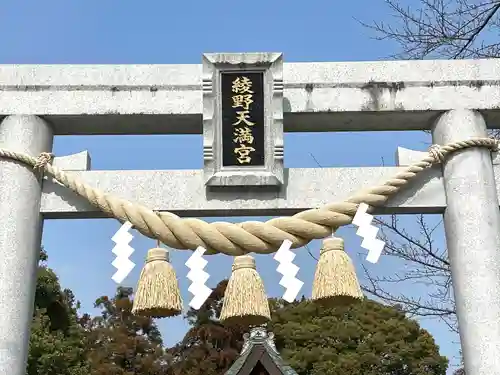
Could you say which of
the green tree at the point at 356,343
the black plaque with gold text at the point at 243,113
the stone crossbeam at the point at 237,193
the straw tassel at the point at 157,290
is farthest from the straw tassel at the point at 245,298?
the green tree at the point at 356,343

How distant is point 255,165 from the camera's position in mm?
3305

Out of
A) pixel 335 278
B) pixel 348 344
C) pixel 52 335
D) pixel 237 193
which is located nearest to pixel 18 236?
pixel 237 193

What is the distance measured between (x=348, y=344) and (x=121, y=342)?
796cm

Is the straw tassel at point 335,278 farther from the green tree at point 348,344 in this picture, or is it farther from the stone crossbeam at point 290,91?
the green tree at point 348,344

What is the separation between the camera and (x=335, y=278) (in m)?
2.89

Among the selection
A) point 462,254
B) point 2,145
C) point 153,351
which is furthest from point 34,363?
point 462,254

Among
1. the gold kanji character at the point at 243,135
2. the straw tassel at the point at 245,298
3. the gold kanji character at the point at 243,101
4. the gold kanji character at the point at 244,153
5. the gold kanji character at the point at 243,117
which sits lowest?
the straw tassel at the point at 245,298

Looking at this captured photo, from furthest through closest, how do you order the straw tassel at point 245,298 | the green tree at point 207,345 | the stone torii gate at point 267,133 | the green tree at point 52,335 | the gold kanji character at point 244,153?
the green tree at point 207,345, the green tree at point 52,335, the gold kanji character at point 244,153, the stone torii gate at point 267,133, the straw tassel at point 245,298

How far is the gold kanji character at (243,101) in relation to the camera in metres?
3.40

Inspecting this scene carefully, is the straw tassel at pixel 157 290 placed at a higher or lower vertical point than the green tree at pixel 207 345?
lower

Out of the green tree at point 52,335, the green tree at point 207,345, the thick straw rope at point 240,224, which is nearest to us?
the thick straw rope at point 240,224

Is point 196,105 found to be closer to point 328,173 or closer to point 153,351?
point 328,173

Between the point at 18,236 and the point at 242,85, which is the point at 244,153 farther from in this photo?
the point at 18,236

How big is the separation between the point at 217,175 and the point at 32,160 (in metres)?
0.98
